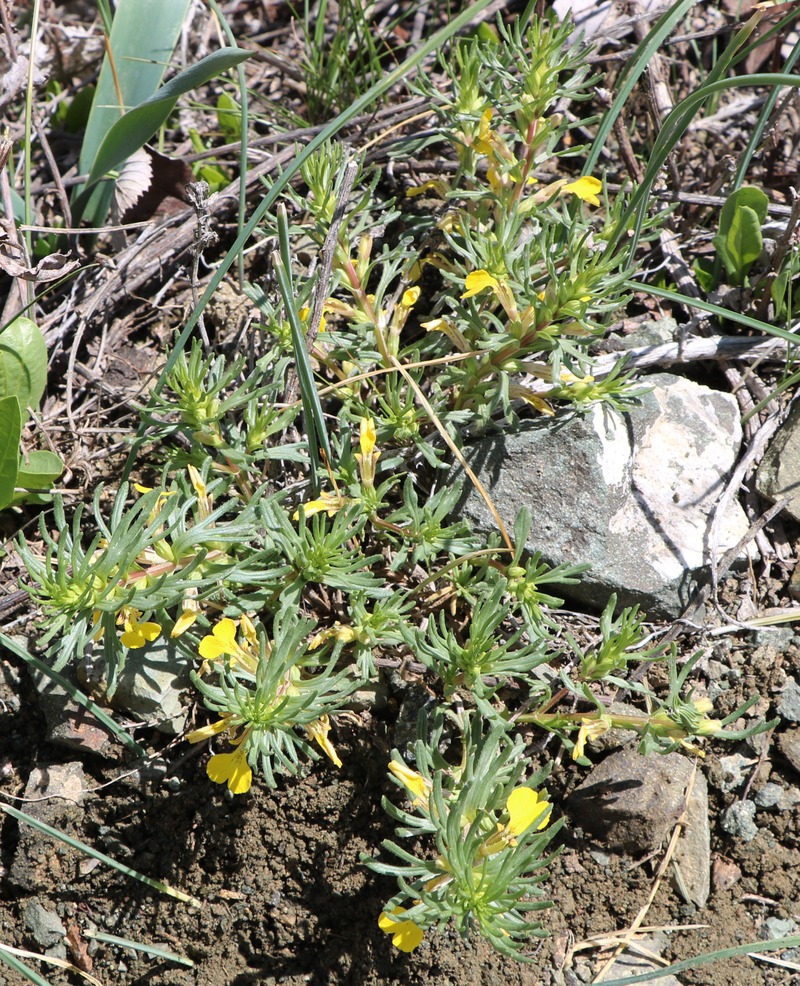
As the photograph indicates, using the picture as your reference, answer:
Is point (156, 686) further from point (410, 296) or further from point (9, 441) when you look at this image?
point (410, 296)

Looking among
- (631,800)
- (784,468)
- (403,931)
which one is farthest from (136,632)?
(784,468)

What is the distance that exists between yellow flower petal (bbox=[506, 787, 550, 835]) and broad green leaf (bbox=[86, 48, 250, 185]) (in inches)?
82.2

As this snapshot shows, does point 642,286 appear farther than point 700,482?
No

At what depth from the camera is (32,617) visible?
2652 millimetres

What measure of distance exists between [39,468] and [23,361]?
1.26ft

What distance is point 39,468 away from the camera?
2.69 metres

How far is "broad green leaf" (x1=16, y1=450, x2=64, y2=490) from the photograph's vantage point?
269 centimetres

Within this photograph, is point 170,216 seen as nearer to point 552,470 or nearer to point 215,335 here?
point 215,335

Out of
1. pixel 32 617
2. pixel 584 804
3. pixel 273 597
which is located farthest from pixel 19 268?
pixel 584 804

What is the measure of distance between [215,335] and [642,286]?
5.10 ft

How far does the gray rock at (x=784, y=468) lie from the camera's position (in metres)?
2.76

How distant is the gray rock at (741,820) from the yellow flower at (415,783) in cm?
100

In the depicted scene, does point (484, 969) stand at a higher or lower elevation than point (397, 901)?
lower

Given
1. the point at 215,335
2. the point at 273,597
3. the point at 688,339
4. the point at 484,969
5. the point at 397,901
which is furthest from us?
the point at 215,335
